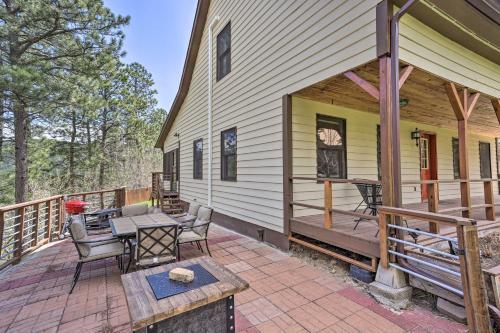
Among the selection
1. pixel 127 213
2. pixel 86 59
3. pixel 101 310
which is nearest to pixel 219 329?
pixel 101 310

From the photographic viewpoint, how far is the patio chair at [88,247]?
123 inches

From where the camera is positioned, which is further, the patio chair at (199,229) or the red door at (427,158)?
the red door at (427,158)

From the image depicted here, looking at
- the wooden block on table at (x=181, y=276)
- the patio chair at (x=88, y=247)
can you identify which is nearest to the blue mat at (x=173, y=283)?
the wooden block on table at (x=181, y=276)

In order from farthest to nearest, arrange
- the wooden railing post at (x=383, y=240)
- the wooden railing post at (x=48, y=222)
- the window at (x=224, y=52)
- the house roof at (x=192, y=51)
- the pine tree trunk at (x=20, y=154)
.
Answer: the pine tree trunk at (x=20, y=154) < the house roof at (x=192, y=51) < the window at (x=224, y=52) < the wooden railing post at (x=48, y=222) < the wooden railing post at (x=383, y=240)

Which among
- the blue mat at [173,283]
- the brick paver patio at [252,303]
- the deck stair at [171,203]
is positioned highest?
the blue mat at [173,283]

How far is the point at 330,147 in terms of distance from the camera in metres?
5.01

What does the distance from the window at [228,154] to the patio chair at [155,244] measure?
288cm

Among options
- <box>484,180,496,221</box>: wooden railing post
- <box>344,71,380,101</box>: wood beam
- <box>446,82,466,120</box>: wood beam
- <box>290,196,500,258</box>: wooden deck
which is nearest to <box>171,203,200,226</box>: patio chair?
<box>290,196,500,258</box>: wooden deck

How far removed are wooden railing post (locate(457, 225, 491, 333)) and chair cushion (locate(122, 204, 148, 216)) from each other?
5.08 m

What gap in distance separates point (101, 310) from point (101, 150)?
1734cm

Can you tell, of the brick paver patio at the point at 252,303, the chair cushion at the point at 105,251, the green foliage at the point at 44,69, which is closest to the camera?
the brick paver patio at the point at 252,303

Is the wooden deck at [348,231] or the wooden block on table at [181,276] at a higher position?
the wooden block on table at [181,276]

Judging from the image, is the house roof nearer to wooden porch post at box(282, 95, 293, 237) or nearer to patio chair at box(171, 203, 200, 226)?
wooden porch post at box(282, 95, 293, 237)

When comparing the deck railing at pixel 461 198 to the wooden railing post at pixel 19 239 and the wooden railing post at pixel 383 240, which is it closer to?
the wooden railing post at pixel 383 240
